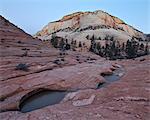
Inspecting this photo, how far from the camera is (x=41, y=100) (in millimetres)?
27047

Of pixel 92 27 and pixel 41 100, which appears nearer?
pixel 41 100

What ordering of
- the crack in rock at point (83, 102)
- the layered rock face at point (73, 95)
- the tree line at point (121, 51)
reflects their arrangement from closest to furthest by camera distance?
the layered rock face at point (73, 95) → the crack in rock at point (83, 102) → the tree line at point (121, 51)

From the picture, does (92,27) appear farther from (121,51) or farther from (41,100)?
(41,100)

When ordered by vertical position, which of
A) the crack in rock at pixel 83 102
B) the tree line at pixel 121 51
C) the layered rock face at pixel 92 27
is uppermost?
the layered rock face at pixel 92 27

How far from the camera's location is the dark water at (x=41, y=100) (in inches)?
970

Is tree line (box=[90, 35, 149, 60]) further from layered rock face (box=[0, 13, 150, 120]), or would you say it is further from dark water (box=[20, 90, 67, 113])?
dark water (box=[20, 90, 67, 113])

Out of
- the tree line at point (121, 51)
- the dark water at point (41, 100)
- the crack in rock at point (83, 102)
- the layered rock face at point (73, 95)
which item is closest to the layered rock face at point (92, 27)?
the tree line at point (121, 51)

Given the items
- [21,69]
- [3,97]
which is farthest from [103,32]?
[3,97]

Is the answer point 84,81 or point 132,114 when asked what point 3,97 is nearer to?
point 84,81

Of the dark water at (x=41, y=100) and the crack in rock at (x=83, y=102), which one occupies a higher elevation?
the crack in rock at (x=83, y=102)

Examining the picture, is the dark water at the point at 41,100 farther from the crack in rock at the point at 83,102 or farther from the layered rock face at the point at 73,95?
the crack in rock at the point at 83,102

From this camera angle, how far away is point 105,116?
60.0ft

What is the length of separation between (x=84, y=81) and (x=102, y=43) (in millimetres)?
100798

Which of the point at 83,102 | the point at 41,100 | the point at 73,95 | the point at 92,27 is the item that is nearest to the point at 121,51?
the point at 92,27
